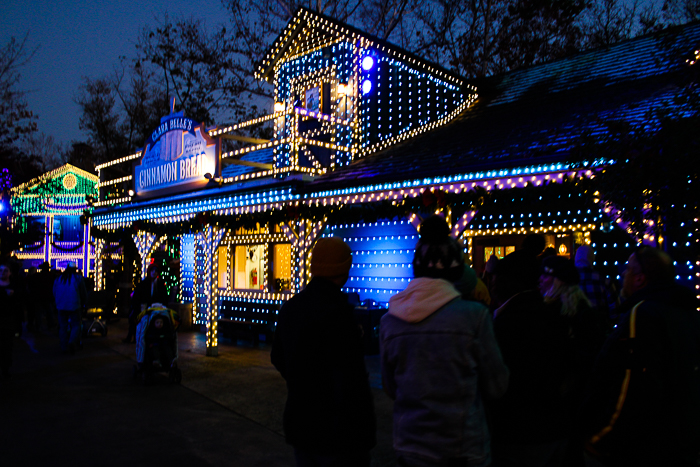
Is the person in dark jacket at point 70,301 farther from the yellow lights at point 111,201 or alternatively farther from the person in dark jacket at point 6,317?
the yellow lights at point 111,201

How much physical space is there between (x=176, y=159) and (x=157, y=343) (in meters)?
5.26

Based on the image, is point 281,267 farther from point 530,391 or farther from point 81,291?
point 530,391

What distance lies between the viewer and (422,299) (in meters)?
2.42

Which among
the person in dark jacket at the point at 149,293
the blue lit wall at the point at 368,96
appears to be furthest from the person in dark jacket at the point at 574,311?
the blue lit wall at the point at 368,96

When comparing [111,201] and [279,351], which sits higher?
[111,201]

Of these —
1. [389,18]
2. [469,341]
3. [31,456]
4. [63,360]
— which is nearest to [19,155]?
[63,360]

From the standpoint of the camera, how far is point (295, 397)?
2.76 meters

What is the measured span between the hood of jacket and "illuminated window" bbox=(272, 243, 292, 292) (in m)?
11.1

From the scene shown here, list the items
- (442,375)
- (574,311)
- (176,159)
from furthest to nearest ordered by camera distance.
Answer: (176,159) < (574,311) < (442,375)

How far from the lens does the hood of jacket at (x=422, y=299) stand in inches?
93.9

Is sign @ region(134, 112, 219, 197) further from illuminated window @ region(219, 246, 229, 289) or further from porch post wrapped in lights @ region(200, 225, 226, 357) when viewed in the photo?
illuminated window @ region(219, 246, 229, 289)

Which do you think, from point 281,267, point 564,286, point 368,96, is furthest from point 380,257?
point 564,286

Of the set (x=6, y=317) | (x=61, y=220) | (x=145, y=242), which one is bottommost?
(x=6, y=317)

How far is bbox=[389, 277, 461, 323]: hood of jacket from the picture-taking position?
2385 millimetres
